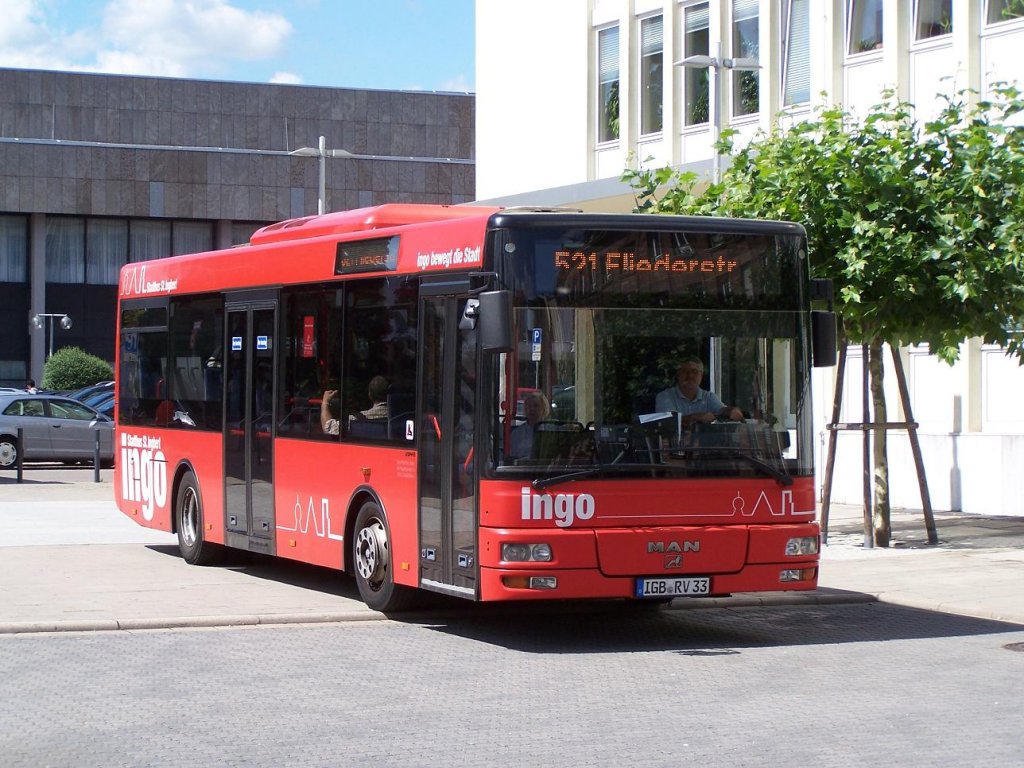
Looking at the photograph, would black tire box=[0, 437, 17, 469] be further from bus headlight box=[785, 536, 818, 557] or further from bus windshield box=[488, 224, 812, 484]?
bus headlight box=[785, 536, 818, 557]

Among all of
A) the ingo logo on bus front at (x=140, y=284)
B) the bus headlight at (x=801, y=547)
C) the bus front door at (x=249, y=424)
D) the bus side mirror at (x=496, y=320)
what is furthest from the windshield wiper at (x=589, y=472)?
the ingo logo on bus front at (x=140, y=284)

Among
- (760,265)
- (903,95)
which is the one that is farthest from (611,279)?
(903,95)

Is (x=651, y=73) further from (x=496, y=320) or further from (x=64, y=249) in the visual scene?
(x=64, y=249)

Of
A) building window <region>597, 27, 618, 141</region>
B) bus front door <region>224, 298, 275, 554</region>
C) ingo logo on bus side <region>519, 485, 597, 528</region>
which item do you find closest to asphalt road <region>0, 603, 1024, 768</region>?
ingo logo on bus side <region>519, 485, 597, 528</region>

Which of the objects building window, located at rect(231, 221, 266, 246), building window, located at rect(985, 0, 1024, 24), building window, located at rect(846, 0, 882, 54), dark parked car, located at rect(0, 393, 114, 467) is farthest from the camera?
building window, located at rect(231, 221, 266, 246)

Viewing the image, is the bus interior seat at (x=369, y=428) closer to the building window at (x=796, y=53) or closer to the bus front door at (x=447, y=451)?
the bus front door at (x=447, y=451)

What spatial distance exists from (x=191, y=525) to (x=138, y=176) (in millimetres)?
60963

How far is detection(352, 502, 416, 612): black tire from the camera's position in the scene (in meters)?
12.3

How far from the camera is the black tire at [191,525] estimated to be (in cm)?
1596

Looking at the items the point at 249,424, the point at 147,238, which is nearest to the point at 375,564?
the point at 249,424

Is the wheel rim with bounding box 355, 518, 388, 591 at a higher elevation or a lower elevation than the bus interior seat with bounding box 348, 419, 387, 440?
lower

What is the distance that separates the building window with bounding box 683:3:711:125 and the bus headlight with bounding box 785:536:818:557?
57.2ft

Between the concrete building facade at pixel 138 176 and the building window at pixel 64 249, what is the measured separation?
45mm

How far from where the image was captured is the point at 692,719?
860cm
